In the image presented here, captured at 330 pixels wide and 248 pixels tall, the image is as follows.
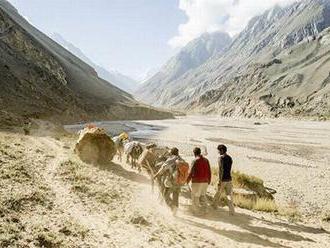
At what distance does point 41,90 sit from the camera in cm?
9038

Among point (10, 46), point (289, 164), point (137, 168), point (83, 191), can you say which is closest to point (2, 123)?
point (137, 168)

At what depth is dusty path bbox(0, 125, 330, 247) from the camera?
13.5 meters

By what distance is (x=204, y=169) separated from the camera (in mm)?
17281

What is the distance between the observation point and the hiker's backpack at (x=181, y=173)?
17.0 metres

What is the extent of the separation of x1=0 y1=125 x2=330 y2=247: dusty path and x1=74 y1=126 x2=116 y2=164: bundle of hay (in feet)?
16.2

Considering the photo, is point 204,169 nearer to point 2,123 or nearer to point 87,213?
point 87,213

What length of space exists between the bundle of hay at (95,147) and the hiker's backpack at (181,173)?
35.3 ft

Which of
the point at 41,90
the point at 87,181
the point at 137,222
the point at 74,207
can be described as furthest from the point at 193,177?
the point at 41,90

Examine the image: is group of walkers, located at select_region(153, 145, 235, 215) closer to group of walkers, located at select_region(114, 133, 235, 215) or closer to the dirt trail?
group of walkers, located at select_region(114, 133, 235, 215)

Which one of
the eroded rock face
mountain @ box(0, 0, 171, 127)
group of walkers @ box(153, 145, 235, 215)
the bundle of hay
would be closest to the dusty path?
group of walkers @ box(153, 145, 235, 215)

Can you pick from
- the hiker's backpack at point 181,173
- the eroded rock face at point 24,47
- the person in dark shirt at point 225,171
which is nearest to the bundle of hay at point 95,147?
the hiker's backpack at point 181,173

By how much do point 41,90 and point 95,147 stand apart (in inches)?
2614

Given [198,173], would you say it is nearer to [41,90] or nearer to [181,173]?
[181,173]

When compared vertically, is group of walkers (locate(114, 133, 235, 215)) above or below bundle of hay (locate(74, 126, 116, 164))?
below
